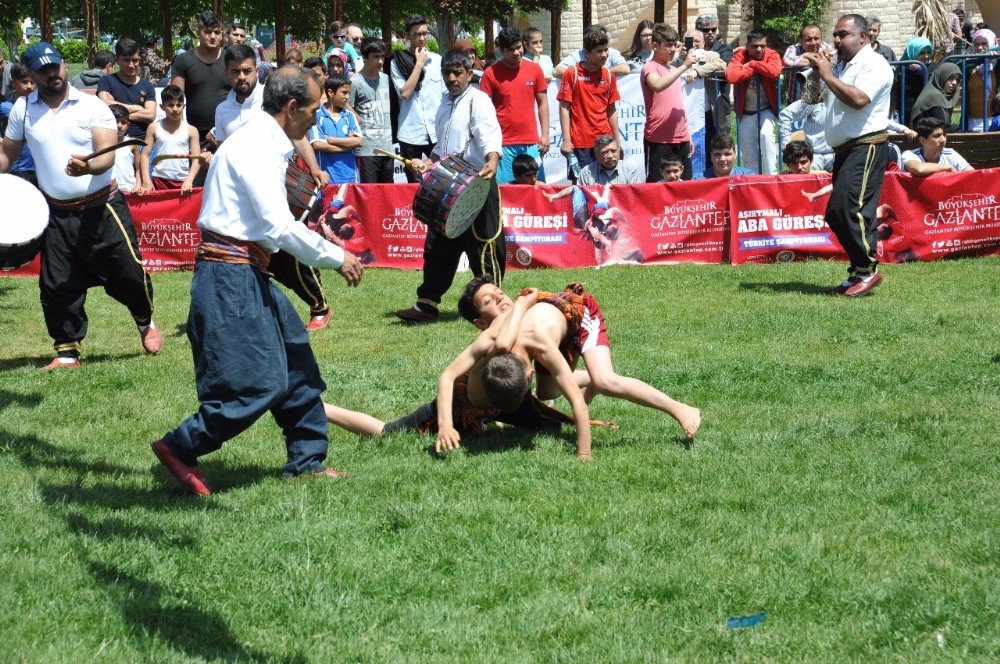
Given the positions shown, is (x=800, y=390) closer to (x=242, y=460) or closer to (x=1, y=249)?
(x=242, y=460)

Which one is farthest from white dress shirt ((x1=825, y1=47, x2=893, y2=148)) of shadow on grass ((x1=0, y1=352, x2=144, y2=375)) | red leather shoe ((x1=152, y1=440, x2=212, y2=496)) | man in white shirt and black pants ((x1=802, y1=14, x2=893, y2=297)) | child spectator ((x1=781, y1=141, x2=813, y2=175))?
red leather shoe ((x1=152, y1=440, x2=212, y2=496))

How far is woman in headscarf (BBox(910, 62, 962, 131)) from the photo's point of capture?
48.0 feet

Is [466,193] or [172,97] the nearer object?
[466,193]

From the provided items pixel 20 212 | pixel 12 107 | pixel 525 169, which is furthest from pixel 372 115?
pixel 20 212

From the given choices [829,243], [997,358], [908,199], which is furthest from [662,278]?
[997,358]

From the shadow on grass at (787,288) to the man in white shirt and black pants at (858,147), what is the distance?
0.22 m

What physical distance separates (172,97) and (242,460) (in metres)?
7.04

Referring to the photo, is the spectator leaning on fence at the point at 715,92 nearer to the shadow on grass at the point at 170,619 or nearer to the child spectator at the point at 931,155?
the child spectator at the point at 931,155

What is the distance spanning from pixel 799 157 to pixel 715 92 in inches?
103

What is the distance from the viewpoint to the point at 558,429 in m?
6.67

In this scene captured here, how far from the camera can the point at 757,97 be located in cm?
1435

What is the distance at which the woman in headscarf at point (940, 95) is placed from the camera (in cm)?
1463

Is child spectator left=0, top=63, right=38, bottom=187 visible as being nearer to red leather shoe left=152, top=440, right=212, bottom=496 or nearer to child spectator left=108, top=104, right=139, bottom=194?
child spectator left=108, top=104, right=139, bottom=194

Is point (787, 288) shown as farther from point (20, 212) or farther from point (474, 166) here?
point (20, 212)
